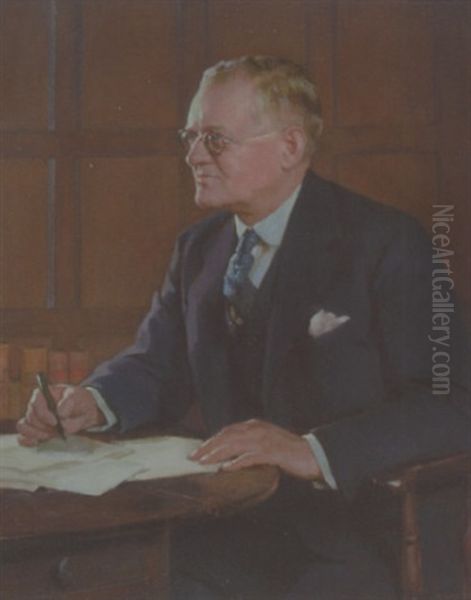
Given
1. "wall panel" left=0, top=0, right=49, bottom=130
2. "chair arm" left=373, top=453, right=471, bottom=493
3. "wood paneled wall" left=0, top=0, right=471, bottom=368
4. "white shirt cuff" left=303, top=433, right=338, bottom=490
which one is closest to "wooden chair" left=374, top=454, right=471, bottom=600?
"chair arm" left=373, top=453, right=471, bottom=493

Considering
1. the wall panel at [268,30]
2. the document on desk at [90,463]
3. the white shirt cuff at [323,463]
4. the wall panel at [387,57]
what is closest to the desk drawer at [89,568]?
the document on desk at [90,463]

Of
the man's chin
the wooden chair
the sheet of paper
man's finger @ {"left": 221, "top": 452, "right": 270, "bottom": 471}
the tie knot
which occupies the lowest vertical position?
the wooden chair

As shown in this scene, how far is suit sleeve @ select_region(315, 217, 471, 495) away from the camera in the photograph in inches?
63.5

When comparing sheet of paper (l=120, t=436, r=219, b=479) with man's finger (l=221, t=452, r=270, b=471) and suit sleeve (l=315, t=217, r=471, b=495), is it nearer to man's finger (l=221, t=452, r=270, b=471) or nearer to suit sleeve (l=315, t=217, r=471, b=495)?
man's finger (l=221, t=452, r=270, b=471)

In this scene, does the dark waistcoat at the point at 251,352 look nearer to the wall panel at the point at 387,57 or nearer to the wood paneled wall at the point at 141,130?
the wood paneled wall at the point at 141,130

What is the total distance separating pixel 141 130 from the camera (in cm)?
304

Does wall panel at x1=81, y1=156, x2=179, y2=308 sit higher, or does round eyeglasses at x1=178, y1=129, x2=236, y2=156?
round eyeglasses at x1=178, y1=129, x2=236, y2=156

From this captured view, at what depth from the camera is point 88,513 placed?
1.27 meters

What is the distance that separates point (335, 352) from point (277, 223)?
32 centimetres

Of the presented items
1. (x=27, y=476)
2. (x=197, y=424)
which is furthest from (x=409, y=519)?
(x=197, y=424)

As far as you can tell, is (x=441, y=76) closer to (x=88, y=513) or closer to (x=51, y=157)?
(x=51, y=157)

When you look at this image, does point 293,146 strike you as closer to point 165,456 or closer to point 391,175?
point 165,456

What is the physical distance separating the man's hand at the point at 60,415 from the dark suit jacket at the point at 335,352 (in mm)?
59

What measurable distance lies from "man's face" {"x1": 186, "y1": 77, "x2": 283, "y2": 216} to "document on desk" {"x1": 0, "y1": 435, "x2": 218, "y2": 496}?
1.68ft
